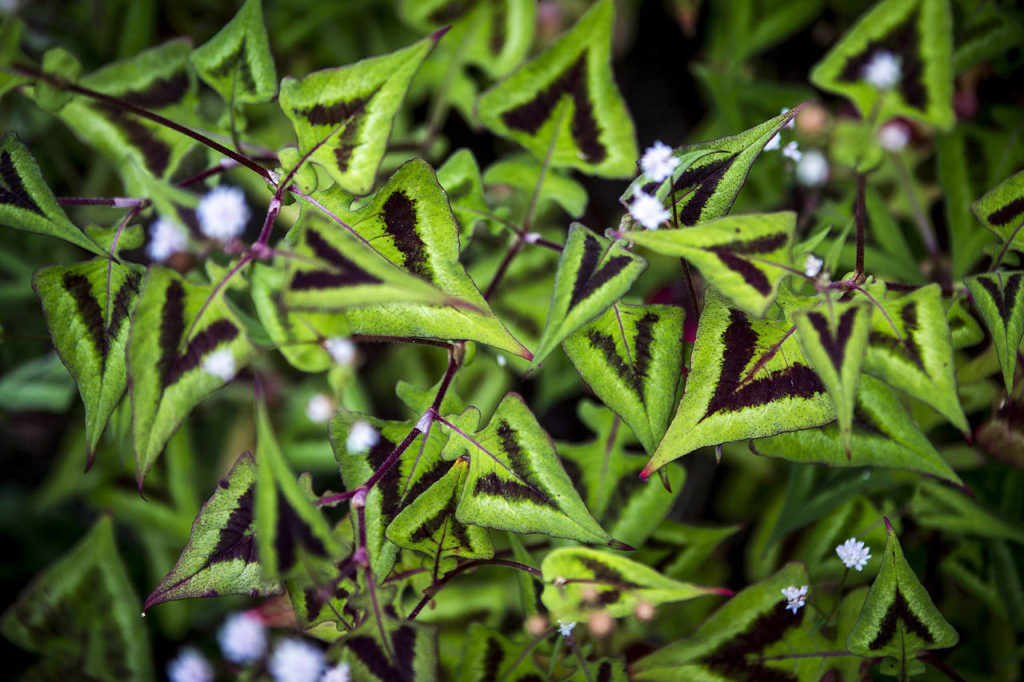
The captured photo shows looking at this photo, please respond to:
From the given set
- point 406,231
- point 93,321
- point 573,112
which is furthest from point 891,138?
point 93,321

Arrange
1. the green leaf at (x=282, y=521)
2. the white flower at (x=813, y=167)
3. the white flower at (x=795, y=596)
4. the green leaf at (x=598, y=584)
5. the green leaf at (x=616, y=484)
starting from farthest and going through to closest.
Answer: the white flower at (x=813, y=167)
the green leaf at (x=616, y=484)
the white flower at (x=795, y=596)
the green leaf at (x=598, y=584)
the green leaf at (x=282, y=521)

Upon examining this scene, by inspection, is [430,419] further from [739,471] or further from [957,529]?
[739,471]

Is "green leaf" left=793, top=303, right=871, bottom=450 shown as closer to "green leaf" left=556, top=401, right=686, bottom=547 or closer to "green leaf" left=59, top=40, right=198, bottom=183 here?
"green leaf" left=556, top=401, right=686, bottom=547

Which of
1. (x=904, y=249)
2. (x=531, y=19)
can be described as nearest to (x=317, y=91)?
(x=531, y=19)

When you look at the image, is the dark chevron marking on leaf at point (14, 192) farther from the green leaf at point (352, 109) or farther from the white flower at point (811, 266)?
the white flower at point (811, 266)

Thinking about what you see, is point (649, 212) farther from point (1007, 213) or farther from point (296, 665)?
point (296, 665)

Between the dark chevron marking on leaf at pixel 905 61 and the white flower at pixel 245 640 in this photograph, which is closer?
the white flower at pixel 245 640

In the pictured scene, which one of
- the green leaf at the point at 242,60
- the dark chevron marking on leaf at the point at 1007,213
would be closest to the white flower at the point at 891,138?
the dark chevron marking on leaf at the point at 1007,213
